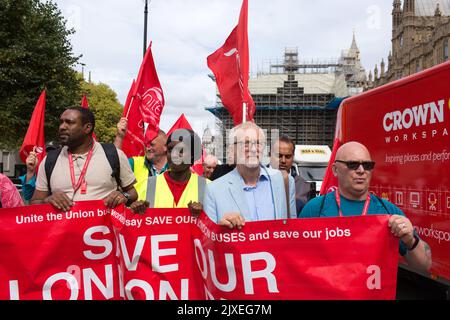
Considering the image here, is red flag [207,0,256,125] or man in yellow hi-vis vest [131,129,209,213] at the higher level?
red flag [207,0,256,125]

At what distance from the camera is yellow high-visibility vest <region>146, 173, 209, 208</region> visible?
12.6 feet

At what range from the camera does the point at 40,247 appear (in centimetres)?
341

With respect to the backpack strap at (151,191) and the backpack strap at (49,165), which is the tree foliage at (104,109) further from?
the backpack strap at (49,165)

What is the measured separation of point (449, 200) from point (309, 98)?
73085 mm

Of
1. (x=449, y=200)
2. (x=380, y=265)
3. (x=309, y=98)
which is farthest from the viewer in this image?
(x=309, y=98)

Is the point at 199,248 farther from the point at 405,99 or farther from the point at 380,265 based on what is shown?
the point at 405,99

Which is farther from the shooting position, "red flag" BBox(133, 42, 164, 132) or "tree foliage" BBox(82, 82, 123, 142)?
"tree foliage" BBox(82, 82, 123, 142)

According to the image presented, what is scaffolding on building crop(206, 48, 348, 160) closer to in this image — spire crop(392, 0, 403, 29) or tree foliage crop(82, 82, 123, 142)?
tree foliage crop(82, 82, 123, 142)

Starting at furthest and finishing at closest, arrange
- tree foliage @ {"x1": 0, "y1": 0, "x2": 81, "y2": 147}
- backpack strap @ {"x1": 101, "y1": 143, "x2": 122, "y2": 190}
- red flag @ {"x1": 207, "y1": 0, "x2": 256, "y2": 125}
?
1. tree foliage @ {"x1": 0, "y1": 0, "x2": 81, "y2": 147}
2. red flag @ {"x1": 207, "y1": 0, "x2": 256, "y2": 125}
3. backpack strap @ {"x1": 101, "y1": 143, "x2": 122, "y2": 190}

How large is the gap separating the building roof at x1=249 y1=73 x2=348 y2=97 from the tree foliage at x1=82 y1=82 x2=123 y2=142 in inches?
1043

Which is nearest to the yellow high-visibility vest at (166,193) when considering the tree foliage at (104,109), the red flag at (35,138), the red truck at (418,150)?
the red truck at (418,150)

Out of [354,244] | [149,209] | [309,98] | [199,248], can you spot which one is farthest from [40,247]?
[309,98]

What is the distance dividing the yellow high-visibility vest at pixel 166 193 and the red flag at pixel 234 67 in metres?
1.18

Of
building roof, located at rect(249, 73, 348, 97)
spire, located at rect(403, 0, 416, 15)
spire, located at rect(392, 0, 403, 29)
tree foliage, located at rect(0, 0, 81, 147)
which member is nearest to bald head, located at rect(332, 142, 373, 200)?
tree foliage, located at rect(0, 0, 81, 147)
